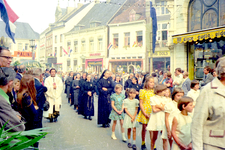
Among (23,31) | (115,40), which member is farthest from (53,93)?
(23,31)

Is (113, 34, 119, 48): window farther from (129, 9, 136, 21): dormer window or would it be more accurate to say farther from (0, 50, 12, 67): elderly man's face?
(0, 50, 12, 67): elderly man's face

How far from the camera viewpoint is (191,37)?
38.2 feet

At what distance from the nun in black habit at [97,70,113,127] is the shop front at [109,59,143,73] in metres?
22.2

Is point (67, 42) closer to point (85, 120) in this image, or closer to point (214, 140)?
point (85, 120)

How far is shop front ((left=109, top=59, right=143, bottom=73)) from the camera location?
1241 inches

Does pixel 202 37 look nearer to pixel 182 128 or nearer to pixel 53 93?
pixel 53 93

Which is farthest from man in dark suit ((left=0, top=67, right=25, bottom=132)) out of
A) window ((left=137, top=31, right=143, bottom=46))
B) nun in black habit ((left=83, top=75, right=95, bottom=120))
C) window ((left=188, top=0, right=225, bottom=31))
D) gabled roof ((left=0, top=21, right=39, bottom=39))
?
gabled roof ((left=0, top=21, right=39, bottom=39))

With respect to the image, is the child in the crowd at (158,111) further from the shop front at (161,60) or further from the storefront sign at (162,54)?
the storefront sign at (162,54)

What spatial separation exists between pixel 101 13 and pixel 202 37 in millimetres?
31560

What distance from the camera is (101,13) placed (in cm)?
4088

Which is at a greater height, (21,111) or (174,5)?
(174,5)

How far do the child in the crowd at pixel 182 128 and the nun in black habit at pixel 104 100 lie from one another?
466 cm

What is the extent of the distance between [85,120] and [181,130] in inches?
240

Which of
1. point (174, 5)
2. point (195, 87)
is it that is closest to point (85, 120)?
point (195, 87)
